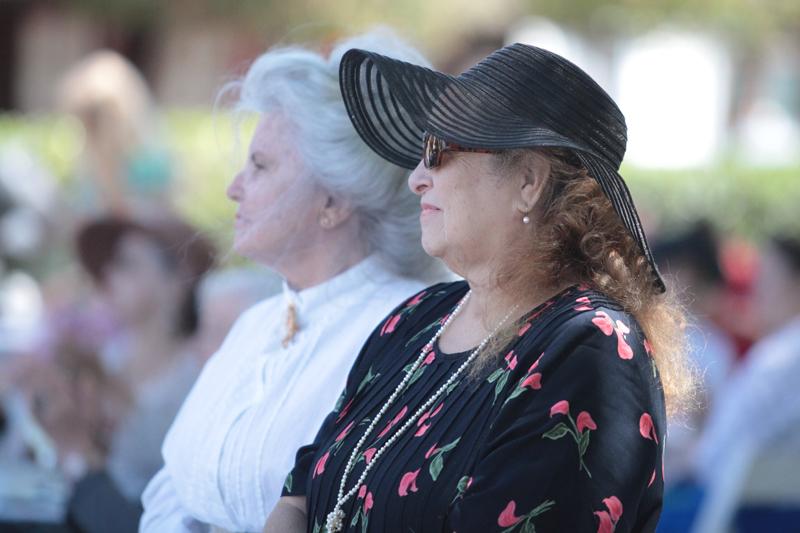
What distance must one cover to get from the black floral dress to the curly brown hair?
0.18 feet

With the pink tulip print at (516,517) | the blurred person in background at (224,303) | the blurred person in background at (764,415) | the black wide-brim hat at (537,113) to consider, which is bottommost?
the blurred person in background at (764,415)

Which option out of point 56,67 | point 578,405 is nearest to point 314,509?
point 578,405

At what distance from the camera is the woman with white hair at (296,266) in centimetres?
310

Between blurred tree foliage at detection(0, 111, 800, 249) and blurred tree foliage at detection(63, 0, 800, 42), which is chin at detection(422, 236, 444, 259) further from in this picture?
blurred tree foliage at detection(63, 0, 800, 42)

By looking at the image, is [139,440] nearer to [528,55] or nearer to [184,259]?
[184,259]

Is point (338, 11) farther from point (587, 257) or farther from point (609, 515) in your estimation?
point (609, 515)

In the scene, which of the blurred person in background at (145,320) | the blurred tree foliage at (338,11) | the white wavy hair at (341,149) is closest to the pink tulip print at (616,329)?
the white wavy hair at (341,149)

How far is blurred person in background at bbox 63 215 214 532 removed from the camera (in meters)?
4.60

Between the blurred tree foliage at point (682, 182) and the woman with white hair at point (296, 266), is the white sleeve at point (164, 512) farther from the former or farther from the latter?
the blurred tree foliage at point (682, 182)

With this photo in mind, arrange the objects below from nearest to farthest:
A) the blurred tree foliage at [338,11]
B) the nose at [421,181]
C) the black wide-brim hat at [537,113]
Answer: the black wide-brim hat at [537,113], the nose at [421,181], the blurred tree foliage at [338,11]

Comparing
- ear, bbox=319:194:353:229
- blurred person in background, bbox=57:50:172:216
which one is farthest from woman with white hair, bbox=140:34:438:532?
blurred person in background, bbox=57:50:172:216

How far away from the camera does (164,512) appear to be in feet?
10.7

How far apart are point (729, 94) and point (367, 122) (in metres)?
23.8

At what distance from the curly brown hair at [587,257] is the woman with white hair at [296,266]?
82cm
